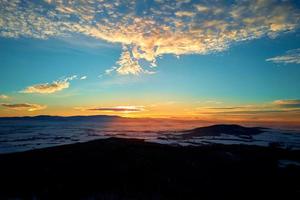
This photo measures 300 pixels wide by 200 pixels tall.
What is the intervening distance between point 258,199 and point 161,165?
10768 millimetres

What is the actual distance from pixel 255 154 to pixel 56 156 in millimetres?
27650

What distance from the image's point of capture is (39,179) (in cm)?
2330

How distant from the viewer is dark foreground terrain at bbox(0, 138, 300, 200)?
68.4 feet

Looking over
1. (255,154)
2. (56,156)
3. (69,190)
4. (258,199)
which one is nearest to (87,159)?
(56,156)

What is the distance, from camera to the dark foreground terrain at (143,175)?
68.4 feet

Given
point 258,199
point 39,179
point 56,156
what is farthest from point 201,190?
point 56,156

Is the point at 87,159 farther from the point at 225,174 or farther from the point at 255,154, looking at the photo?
the point at 255,154

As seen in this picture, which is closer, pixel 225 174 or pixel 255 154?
pixel 225 174

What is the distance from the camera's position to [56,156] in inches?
1259

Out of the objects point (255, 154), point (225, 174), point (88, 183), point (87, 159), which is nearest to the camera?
point (88, 183)

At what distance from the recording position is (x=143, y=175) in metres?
24.5

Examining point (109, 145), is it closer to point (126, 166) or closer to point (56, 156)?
point (56, 156)

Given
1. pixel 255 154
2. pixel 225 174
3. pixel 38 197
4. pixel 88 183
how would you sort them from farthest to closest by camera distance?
pixel 255 154, pixel 225 174, pixel 88 183, pixel 38 197

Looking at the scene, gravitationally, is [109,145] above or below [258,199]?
above
